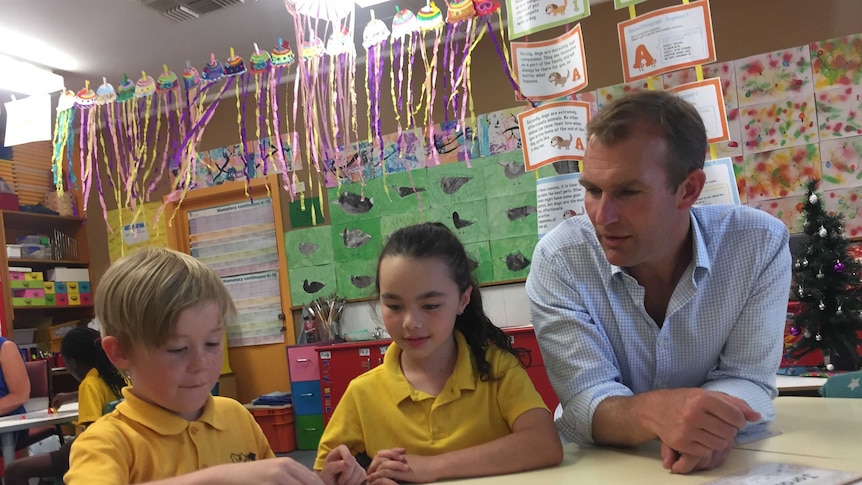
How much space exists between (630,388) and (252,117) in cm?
456

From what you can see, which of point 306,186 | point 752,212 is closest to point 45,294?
point 306,186

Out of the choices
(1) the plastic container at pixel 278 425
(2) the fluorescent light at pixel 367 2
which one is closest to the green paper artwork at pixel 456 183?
(2) the fluorescent light at pixel 367 2

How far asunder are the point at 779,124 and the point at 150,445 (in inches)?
157

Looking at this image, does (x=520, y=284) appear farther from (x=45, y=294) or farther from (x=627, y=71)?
(x=45, y=294)

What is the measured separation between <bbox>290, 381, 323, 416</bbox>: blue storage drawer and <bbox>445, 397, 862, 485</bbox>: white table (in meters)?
3.69

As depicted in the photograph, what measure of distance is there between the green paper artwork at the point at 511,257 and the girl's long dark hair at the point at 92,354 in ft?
8.28

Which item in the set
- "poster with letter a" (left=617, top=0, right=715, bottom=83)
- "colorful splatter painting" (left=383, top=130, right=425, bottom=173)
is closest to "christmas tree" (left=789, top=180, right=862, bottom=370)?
"poster with letter a" (left=617, top=0, right=715, bottom=83)

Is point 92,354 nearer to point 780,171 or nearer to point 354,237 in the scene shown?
point 354,237

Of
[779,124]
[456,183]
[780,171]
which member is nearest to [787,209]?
[780,171]

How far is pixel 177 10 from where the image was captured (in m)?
3.92

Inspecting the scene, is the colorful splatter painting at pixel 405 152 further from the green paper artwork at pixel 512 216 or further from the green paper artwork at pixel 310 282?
the green paper artwork at pixel 310 282

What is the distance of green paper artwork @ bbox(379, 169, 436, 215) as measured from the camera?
485 centimetres

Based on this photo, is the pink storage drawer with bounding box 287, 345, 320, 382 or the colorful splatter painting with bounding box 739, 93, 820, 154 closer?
the colorful splatter painting with bounding box 739, 93, 820, 154

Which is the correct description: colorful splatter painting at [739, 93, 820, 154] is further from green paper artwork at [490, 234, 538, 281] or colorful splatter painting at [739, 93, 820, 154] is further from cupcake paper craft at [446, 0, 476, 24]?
cupcake paper craft at [446, 0, 476, 24]
